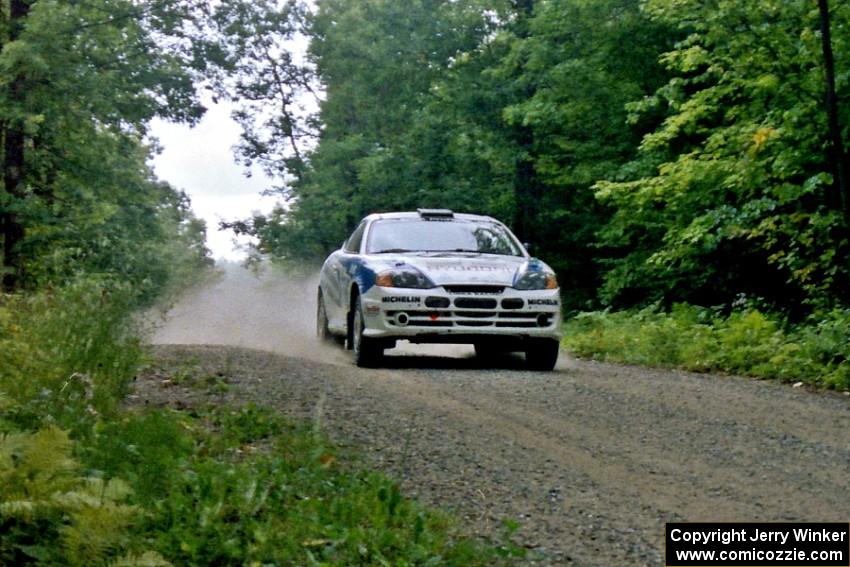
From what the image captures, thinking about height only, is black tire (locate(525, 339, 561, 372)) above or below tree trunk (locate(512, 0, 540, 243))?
below

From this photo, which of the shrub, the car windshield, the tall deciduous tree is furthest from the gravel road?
the tall deciduous tree

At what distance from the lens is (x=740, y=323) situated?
16.5 metres

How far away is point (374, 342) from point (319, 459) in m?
6.67

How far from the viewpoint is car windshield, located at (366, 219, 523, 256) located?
14.9 m

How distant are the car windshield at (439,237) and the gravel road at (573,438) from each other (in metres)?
1.45

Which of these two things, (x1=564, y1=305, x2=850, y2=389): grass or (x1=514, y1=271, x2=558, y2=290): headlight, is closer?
(x1=514, y1=271, x2=558, y2=290): headlight

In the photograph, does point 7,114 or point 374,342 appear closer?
point 374,342

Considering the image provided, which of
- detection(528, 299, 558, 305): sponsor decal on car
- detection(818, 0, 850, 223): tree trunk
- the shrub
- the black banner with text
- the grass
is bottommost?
the grass

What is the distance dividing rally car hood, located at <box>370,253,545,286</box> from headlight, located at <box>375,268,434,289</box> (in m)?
0.07

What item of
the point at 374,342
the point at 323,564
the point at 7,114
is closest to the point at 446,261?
the point at 374,342

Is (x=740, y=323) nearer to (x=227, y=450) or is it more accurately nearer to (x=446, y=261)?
(x=446, y=261)

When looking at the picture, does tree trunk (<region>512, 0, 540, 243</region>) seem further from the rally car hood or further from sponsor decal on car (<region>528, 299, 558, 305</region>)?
sponsor decal on car (<region>528, 299, 558, 305</region>)

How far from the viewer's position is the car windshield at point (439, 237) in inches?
585

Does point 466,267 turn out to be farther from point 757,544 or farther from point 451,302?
point 757,544
